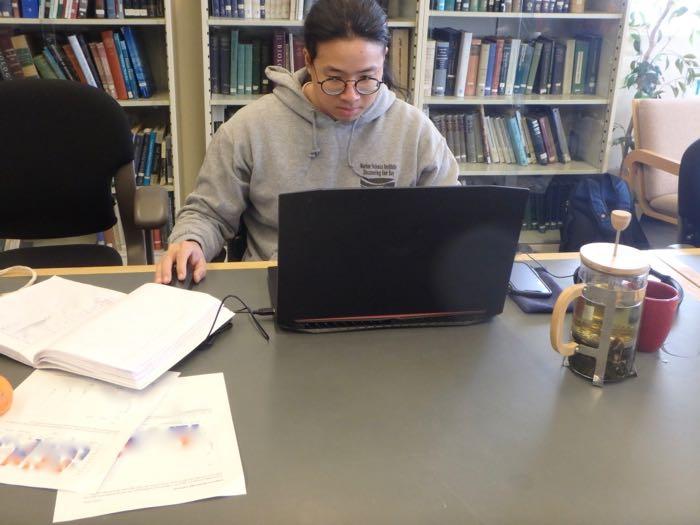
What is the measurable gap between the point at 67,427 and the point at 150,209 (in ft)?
2.52

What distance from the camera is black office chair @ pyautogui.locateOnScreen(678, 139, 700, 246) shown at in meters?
2.03

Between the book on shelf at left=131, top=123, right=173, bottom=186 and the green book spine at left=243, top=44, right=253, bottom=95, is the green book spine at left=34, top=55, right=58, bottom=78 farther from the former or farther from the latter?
the green book spine at left=243, top=44, right=253, bottom=95

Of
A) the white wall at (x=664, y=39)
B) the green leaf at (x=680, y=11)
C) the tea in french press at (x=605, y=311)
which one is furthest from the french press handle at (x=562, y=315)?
the green leaf at (x=680, y=11)

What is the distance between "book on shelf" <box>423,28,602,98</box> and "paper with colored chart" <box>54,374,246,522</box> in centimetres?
228

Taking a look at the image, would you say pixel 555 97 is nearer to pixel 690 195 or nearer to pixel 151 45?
pixel 690 195

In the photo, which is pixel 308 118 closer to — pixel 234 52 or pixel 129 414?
pixel 129 414

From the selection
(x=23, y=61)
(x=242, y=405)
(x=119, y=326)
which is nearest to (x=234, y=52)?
(x=23, y=61)

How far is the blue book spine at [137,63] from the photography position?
8.45 feet

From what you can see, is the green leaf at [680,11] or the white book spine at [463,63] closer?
the white book spine at [463,63]

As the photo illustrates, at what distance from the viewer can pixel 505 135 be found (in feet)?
10.2

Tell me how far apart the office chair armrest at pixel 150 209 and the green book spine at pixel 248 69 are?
52.5 inches

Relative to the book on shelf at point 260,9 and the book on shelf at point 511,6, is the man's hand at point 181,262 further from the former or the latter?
the book on shelf at point 511,6

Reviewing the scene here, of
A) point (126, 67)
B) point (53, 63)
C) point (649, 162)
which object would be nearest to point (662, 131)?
point (649, 162)

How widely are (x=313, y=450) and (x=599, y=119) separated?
2762mm
